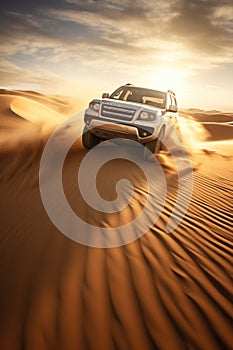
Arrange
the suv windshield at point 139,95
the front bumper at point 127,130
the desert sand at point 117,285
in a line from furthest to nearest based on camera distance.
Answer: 1. the suv windshield at point 139,95
2. the front bumper at point 127,130
3. the desert sand at point 117,285

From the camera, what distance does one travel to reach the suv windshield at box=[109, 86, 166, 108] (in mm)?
6527

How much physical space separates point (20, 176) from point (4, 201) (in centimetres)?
118

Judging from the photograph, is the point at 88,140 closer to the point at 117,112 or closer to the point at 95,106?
the point at 95,106

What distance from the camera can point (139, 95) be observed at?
6785 millimetres

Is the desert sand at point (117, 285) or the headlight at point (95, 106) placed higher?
the headlight at point (95, 106)

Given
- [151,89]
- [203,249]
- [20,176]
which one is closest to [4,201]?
[20,176]

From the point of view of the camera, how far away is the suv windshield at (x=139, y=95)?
21.4ft

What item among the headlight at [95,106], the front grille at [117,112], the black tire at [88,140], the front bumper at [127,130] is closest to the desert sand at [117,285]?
the front bumper at [127,130]

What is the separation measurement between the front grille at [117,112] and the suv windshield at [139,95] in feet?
4.06

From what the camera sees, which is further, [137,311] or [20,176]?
[20,176]

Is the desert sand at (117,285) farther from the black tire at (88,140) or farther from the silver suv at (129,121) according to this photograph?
the black tire at (88,140)

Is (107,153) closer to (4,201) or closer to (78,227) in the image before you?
(4,201)

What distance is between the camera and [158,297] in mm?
2020

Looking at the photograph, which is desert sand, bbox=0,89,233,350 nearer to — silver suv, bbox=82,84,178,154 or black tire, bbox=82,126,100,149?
silver suv, bbox=82,84,178,154
